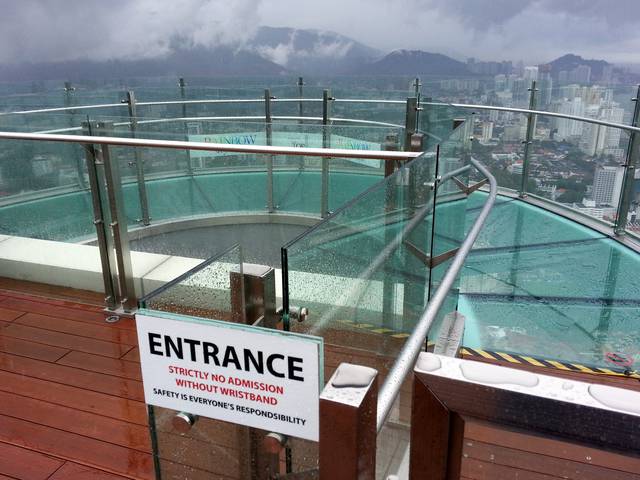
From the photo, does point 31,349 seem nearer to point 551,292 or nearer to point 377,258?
point 377,258

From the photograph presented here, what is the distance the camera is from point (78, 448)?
1.79 metres

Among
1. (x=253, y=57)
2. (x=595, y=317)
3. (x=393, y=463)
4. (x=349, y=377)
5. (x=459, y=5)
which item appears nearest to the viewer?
(x=349, y=377)

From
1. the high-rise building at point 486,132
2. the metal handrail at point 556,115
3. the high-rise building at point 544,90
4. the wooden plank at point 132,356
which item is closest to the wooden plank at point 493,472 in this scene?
the wooden plank at point 132,356

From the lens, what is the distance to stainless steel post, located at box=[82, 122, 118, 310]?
2.52 meters

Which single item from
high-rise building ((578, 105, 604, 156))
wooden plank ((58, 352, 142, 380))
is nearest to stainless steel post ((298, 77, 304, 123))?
high-rise building ((578, 105, 604, 156))

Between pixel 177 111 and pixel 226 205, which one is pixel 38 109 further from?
pixel 226 205

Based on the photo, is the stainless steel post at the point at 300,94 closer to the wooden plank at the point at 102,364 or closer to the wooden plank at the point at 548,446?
the wooden plank at the point at 102,364

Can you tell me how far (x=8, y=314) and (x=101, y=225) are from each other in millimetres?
654

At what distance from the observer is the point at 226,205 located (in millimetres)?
3490

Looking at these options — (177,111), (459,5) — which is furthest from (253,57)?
(177,111)

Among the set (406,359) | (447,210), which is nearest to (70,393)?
(447,210)

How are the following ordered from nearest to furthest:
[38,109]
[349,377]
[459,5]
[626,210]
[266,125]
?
[349,377] → [266,125] → [626,210] → [38,109] → [459,5]

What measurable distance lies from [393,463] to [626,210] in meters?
3.81

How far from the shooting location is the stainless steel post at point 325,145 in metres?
2.49
